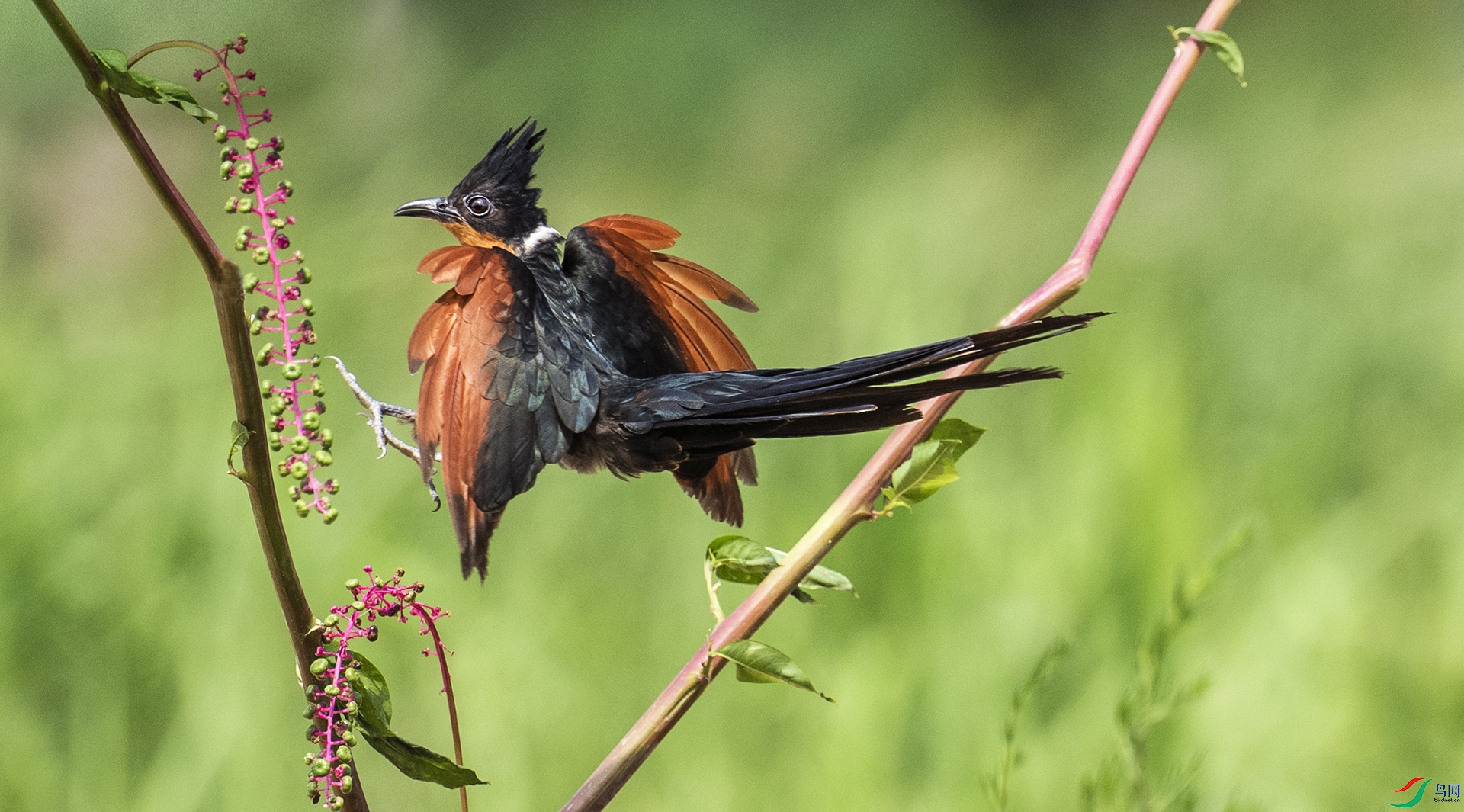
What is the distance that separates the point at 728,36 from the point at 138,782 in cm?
102

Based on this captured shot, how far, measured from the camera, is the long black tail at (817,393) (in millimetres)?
220

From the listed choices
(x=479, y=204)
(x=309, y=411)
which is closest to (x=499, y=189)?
(x=479, y=204)

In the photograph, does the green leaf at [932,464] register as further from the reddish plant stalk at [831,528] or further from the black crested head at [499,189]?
the black crested head at [499,189]

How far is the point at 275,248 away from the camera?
0.22m

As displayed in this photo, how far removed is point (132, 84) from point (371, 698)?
0.45 ft

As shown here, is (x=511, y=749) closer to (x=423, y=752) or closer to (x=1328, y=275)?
(x=423, y=752)

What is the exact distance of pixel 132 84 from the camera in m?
0.21

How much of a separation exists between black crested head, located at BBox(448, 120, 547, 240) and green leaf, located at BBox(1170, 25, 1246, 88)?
17cm

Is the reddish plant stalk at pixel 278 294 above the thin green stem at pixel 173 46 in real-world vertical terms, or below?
below

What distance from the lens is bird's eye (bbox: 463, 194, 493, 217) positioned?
1.03 ft

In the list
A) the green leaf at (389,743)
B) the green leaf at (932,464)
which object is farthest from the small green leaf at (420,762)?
the green leaf at (932,464)

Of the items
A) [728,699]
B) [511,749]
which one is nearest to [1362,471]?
[728,699]

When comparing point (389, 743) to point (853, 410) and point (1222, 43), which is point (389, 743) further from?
point (1222, 43)

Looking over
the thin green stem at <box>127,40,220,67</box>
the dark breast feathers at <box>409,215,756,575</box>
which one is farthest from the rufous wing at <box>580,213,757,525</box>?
the thin green stem at <box>127,40,220,67</box>
